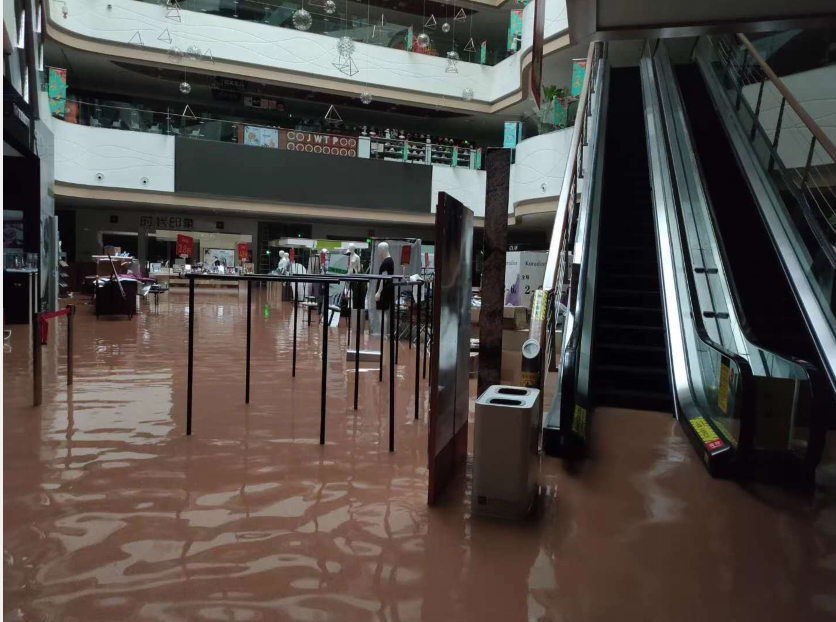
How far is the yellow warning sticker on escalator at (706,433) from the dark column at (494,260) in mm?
1377

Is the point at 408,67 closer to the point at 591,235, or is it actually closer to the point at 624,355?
the point at 591,235

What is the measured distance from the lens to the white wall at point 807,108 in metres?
7.40

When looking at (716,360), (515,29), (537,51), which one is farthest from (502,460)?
(515,29)

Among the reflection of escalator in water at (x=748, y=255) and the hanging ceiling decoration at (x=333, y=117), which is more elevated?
the hanging ceiling decoration at (x=333, y=117)

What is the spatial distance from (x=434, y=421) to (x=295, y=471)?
0.99 meters

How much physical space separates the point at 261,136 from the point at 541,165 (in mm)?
8640

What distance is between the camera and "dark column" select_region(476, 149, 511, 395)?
359 centimetres

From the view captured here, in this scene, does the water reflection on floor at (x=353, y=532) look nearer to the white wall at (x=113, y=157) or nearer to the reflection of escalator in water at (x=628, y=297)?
the reflection of escalator in water at (x=628, y=297)

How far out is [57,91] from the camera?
17266mm

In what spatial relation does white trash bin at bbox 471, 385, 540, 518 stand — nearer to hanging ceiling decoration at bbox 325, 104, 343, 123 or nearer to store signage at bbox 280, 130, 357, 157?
store signage at bbox 280, 130, 357, 157

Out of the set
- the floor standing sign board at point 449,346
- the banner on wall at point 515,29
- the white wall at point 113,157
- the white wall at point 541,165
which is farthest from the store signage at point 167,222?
the floor standing sign board at point 449,346

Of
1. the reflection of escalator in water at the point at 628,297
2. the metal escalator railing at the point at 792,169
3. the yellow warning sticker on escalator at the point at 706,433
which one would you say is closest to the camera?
the yellow warning sticker on escalator at the point at 706,433

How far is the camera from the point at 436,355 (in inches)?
118

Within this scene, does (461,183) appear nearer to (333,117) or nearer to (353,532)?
(333,117)
